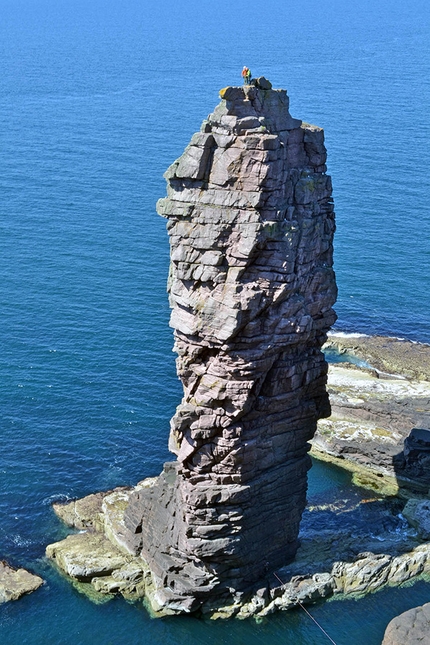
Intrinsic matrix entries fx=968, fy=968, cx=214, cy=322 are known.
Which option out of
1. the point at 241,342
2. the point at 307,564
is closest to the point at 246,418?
the point at 241,342

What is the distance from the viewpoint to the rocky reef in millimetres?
52938

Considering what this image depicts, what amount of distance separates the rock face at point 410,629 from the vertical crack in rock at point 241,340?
10353 mm

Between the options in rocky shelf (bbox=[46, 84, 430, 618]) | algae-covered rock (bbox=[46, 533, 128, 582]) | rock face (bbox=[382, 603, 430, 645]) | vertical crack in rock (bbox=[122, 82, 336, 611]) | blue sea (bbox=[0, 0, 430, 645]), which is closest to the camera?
vertical crack in rock (bbox=[122, 82, 336, 611])

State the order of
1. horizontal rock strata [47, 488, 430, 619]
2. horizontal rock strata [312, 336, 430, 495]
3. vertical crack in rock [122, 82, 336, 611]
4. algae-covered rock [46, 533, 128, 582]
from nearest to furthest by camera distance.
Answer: vertical crack in rock [122, 82, 336, 611] → horizontal rock strata [47, 488, 430, 619] → algae-covered rock [46, 533, 128, 582] → horizontal rock strata [312, 336, 430, 495]

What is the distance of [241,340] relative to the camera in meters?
55.2

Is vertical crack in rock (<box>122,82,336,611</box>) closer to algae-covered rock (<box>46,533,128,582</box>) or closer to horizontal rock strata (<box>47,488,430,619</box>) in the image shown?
horizontal rock strata (<box>47,488,430,619</box>)

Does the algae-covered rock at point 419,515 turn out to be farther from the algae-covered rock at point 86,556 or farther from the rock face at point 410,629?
the algae-covered rock at point 86,556

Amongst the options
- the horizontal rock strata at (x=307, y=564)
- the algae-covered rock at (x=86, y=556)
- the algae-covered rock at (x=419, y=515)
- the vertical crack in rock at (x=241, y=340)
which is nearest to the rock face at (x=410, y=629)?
the horizontal rock strata at (x=307, y=564)

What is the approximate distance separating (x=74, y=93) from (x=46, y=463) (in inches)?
5286

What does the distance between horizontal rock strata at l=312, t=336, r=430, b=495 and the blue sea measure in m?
2.63

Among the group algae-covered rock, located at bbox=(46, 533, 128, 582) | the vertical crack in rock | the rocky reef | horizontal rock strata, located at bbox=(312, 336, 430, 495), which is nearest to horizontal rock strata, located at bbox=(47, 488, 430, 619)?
algae-covered rock, located at bbox=(46, 533, 128, 582)

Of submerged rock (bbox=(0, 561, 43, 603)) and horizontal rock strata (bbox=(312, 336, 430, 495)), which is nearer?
submerged rock (bbox=(0, 561, 43, 603))

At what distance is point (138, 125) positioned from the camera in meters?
171

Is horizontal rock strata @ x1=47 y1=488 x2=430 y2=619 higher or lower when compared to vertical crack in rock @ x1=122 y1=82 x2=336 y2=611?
lower
